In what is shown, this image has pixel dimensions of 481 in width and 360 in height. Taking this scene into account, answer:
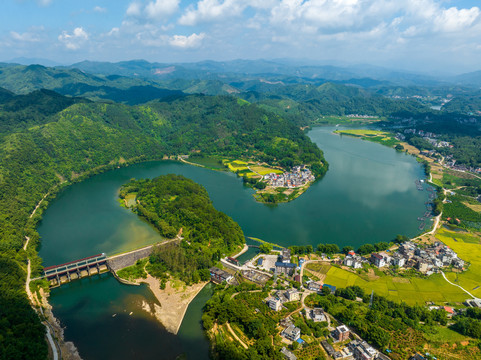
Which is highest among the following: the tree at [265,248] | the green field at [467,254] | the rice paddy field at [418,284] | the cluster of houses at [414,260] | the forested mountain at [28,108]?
the forested mountain at [28,108]

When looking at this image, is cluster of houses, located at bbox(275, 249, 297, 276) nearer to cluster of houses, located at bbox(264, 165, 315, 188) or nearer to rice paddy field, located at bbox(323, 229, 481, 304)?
rice paddy field, located at bbox(323, 229, 481, 304)

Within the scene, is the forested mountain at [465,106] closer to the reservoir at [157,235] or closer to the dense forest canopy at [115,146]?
the dense forest canopy at [115,146]

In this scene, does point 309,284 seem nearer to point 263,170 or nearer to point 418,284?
point 418,284

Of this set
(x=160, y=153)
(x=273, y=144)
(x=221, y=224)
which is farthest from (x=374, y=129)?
(x=221, y=224)

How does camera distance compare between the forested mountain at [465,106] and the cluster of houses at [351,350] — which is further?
the forested mountain at [465,106]

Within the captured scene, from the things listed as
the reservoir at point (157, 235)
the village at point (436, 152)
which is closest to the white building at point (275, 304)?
the reservoir at point (157, 235)

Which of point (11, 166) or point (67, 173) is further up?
point (11, 166)

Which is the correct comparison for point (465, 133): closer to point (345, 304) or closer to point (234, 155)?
point (234, 155)
